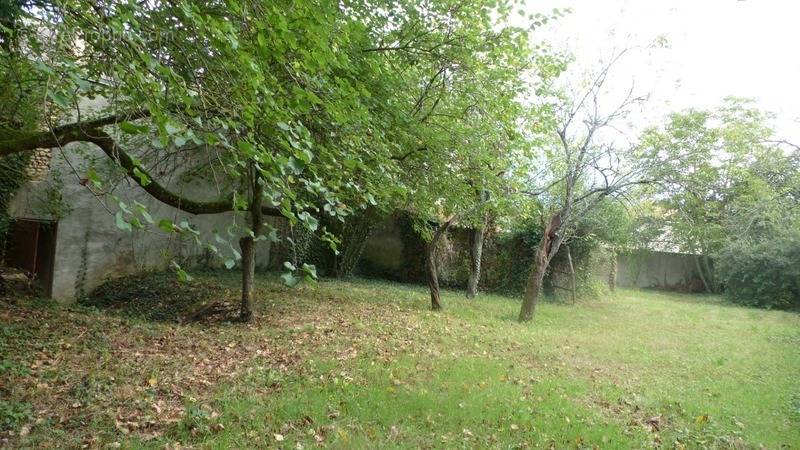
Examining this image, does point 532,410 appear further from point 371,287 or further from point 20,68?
point 371,287

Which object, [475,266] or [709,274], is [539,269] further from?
[709,274]

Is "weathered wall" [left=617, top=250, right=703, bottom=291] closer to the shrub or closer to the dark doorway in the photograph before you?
the shrub

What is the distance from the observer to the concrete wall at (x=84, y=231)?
10.3 metres

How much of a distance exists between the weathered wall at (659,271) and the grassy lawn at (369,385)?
1557cm

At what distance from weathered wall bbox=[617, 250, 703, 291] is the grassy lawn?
51.1 feet

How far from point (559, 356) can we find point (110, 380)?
6220mm

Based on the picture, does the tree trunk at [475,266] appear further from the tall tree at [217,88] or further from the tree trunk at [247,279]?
the tall tree at [217,88]

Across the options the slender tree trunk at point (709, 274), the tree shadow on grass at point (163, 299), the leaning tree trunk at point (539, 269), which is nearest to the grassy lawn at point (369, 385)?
the tree shadow on grass at point (163, 299)

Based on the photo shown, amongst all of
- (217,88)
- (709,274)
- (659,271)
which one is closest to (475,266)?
(217,88)

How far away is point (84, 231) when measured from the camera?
36.2ft

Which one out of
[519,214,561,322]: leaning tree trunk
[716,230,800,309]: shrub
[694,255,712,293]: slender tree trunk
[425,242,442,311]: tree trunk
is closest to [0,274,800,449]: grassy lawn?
[425,242,442,311]: tree trunk

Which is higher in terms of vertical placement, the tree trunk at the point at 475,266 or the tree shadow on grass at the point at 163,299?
the tree trunk at the point at 475,266

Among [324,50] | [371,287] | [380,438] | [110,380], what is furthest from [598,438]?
[371,287]

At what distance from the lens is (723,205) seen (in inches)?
921
